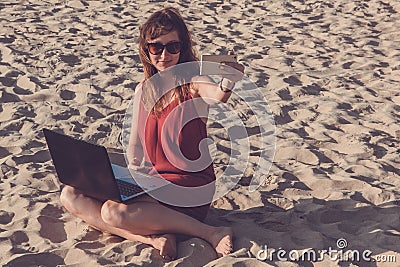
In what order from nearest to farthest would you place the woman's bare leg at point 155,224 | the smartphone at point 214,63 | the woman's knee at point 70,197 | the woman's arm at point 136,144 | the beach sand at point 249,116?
the smartphone at point 214,63 → the woman's bare leg at point 155,224 → the beach sand at point 249,116 → the woman's knee at point 70,197 → the woman's arm at point 136,144

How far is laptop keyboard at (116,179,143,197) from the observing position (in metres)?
3.48

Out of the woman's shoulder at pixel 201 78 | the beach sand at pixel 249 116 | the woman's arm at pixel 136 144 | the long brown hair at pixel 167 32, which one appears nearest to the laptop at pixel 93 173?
the woman's arm at pixel 136 144

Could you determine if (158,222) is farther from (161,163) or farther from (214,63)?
(214,63)

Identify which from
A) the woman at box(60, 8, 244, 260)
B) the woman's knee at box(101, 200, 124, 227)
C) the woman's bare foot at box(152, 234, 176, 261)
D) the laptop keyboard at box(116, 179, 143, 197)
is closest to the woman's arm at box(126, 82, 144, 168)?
the woman at box(60, 8, 244, 260)

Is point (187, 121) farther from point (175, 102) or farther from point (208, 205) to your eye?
point (208, 205)

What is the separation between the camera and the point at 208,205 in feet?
12.0

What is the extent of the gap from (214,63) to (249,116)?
82.4 inches

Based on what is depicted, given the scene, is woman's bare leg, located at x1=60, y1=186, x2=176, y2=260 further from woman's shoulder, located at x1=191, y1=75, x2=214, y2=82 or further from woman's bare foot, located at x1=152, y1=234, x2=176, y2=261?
woman's shoulder, located at x1=191, y1=75, x2=214, y2=82

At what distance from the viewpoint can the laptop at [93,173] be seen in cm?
337

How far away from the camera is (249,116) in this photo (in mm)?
5367

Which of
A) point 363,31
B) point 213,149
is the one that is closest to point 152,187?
point 213,149

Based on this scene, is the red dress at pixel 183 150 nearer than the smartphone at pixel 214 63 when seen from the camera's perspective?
No

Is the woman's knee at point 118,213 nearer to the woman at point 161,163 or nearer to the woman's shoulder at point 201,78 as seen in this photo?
the woman at point 161,163

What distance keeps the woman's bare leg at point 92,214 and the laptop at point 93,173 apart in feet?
0.16
